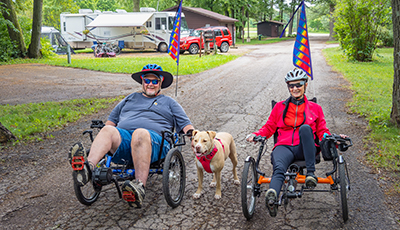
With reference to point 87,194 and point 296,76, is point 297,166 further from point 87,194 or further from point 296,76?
point 87,194

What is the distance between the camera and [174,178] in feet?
13.1

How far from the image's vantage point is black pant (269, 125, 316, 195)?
3537 mm

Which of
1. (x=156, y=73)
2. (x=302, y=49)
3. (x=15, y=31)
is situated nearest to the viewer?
(x=156, y=73)

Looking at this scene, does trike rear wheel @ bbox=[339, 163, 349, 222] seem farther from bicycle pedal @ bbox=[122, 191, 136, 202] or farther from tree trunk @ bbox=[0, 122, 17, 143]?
tree trunk @ bbox=[0, 122, 17, 143]

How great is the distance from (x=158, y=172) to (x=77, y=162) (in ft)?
3.38

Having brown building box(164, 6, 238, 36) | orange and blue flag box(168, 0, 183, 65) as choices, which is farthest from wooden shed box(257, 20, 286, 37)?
orange and blue flag box(168, 0, 183, 65)

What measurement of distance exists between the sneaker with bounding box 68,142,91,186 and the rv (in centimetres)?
2546

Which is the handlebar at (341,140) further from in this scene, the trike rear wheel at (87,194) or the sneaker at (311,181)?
the trike rear wheel at (87,194)

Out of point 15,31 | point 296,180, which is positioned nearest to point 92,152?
point 296,180

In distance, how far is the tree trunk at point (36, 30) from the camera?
21125mm

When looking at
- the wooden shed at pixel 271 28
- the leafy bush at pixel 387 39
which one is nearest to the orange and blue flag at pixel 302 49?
the leafy bush at pixel 387 39

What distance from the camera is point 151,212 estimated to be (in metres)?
3.83

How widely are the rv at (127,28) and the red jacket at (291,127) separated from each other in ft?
81.1

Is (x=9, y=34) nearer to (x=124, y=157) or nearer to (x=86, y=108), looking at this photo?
(x=86, y=108)
